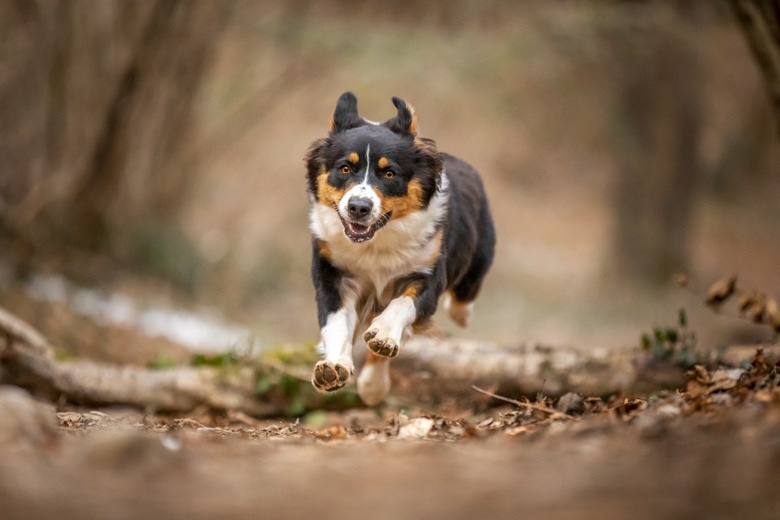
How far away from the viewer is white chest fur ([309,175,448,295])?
15.6 ft

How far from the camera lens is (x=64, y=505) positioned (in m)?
2.34

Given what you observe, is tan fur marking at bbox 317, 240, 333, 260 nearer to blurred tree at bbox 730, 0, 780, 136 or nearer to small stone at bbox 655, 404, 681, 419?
small stone at bbox 655, 404, 681, 419

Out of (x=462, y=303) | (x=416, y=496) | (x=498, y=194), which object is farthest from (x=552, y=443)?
(x=498, y=194)

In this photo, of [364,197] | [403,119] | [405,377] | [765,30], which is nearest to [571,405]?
[364,197]

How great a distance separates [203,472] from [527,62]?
19.1 meters

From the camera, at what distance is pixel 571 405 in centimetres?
405

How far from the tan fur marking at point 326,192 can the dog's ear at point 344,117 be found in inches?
12.9

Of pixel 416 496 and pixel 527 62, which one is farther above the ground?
pixel 527 62

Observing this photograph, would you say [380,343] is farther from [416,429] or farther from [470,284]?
[470,284]

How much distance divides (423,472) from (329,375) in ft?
5.22

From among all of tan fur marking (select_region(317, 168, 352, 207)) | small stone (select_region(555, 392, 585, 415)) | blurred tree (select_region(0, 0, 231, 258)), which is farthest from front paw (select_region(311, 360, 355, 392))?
blurred tree (select_region(0, 0, 231, 258))

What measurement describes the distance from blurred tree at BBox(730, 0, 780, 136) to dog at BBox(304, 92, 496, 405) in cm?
245

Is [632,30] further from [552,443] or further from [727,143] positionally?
[552,443]

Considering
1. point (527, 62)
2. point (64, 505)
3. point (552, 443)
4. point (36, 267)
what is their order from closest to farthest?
1. point (64, 505)
2. point (552, 443)
3. point (36, 267)
4. point (527, 62)
